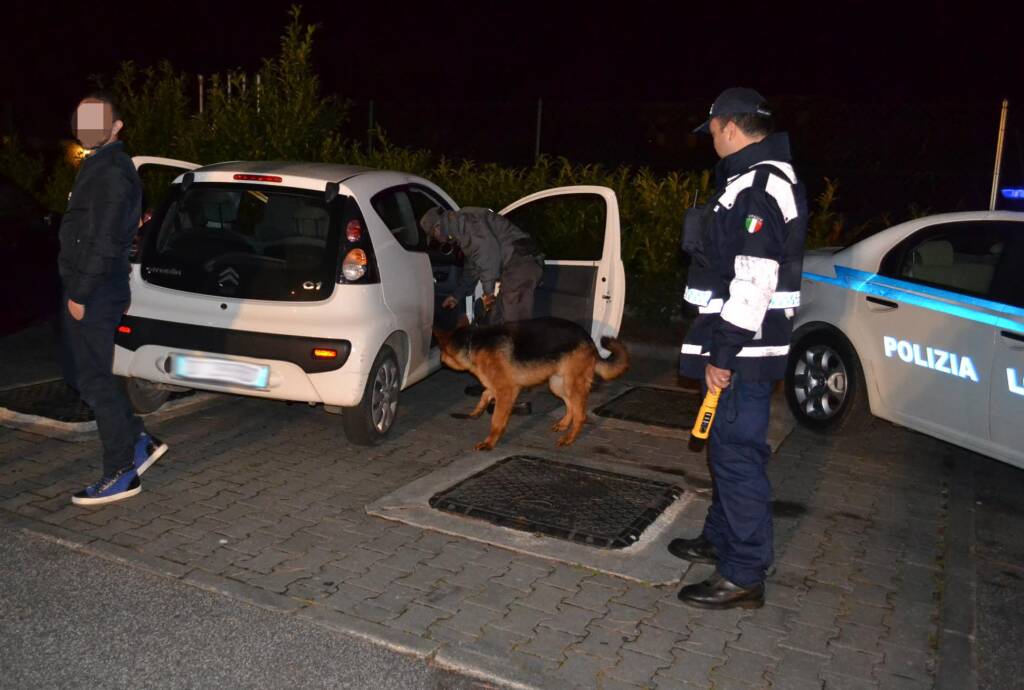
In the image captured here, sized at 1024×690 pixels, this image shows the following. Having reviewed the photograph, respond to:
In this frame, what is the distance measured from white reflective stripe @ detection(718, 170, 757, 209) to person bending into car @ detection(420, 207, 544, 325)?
3167 mm

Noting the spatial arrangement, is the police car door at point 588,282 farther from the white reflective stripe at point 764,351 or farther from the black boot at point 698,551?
the white reflective stripe at point 764,351

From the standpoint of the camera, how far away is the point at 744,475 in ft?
13.9

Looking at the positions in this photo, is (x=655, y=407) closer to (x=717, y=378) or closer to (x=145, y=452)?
(x=717, y=378)

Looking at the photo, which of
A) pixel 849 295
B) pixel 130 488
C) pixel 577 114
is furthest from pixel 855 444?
pixel 577 114

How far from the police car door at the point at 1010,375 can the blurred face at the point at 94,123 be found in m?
4.91

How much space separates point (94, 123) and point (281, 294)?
143 cm

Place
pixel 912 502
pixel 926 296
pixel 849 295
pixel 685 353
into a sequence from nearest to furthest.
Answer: pixel 685 353
pixel 912 502
pixel 926 296
pixel 849 295

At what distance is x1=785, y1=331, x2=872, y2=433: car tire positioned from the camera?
682 cm

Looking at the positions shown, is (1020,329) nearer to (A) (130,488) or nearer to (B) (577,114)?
(A) (130,488)

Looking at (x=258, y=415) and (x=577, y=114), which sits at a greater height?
(x=577, y=114)

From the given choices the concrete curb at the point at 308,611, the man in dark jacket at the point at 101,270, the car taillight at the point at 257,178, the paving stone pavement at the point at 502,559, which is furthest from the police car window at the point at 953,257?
the man in dark jacket at the point at 101,270

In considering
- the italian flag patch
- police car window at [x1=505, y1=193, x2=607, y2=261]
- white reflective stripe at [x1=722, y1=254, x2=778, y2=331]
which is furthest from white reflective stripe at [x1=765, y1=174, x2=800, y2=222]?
police car window at [x1=505, y1=193, x2=607, y2=261]

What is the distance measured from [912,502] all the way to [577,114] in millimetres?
9608

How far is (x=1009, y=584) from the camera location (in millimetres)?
4805
